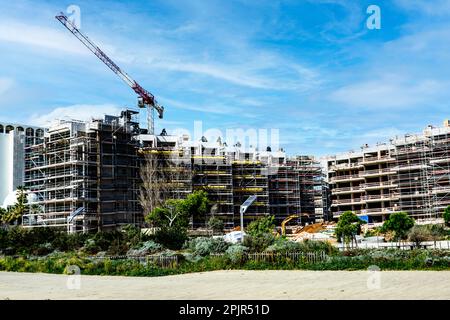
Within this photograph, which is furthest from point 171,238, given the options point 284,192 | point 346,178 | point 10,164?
point 10,164

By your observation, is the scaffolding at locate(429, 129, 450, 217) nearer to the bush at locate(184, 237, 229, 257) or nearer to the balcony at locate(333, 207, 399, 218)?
the balcony at locate(333, 207, 399, 218)

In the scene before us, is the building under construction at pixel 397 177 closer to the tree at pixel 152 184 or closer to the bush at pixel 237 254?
the tree at pixel 152 184

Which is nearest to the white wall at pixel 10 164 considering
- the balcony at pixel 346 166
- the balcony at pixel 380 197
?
the balcony at pixel 346 166

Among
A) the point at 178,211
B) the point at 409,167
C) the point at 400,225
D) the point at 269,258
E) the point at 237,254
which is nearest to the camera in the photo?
the point at 269,258

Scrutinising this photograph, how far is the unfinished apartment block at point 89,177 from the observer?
218 feet

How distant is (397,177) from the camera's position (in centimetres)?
7388

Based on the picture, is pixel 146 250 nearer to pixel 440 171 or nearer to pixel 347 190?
pixel 440 171

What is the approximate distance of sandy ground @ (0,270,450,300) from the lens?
48.1ft

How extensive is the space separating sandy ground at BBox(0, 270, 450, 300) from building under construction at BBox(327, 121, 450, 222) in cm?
5263

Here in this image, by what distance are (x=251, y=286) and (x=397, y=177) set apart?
61229 millimetres

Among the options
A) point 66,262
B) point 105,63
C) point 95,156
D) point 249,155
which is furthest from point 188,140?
point 66,262

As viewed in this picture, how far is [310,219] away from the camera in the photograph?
283ft

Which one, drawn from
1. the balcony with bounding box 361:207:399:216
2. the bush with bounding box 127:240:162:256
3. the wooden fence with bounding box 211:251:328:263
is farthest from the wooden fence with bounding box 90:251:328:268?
the balcony with bounding box 361:207:399:216

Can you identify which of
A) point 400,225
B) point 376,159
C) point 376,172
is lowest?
point 400,225
